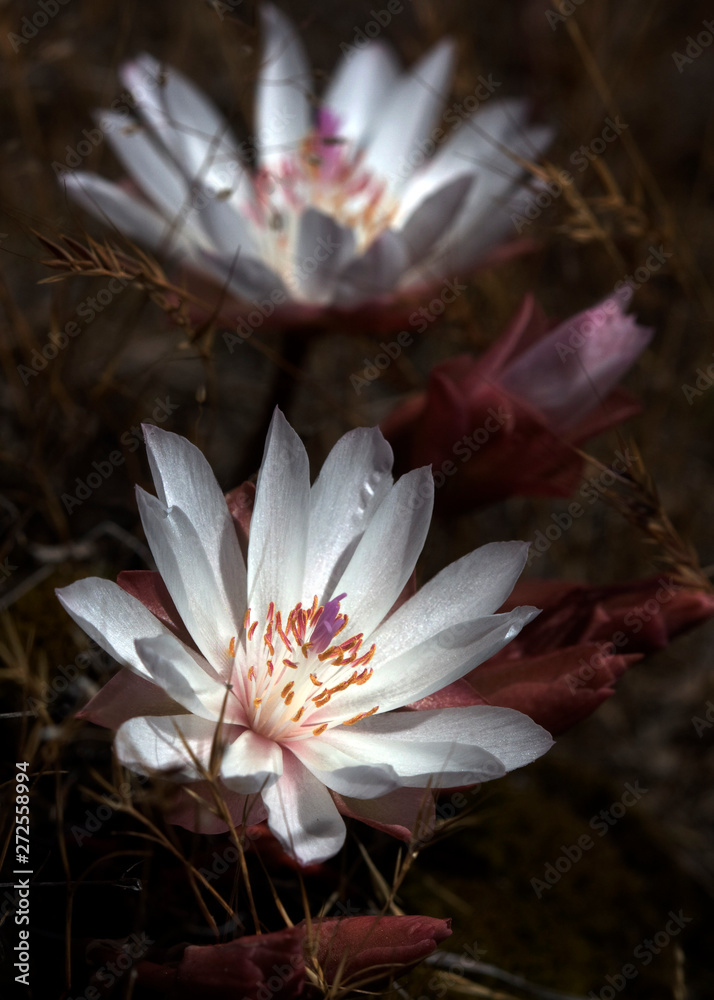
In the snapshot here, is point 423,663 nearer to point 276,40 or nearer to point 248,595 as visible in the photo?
point 248,595

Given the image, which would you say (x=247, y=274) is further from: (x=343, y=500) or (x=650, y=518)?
(x=650, y=518)

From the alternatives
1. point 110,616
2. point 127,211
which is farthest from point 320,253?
point 110,616

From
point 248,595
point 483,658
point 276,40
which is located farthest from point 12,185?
point 483,658

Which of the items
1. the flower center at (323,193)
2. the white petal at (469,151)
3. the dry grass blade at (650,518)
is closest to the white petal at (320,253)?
the flower center at (323,193)

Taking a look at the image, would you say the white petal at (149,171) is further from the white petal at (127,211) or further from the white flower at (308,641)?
the white flower at (308,641)

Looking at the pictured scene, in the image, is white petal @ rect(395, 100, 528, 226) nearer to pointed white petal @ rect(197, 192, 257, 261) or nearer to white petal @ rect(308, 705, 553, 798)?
pointed white petal @ rect(197, 192, 257, 261)

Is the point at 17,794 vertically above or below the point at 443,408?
below
